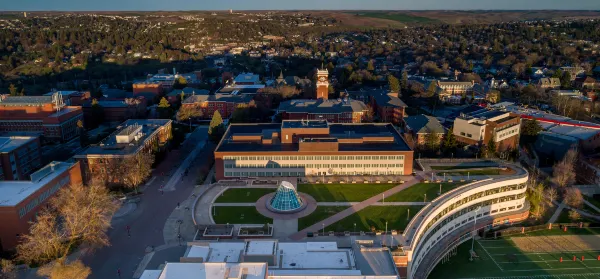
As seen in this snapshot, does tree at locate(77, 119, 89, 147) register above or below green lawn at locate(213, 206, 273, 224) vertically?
above

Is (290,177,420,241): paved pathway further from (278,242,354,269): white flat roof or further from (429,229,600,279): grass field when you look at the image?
(429,229,600,279): grass field

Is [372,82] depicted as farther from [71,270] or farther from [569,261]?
[71,270]

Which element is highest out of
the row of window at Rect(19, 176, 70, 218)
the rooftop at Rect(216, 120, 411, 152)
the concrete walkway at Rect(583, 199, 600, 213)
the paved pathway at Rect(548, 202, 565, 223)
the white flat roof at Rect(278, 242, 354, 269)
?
the rooftop at Rect(216, 120, 411, 152)

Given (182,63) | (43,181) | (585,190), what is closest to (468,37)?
(182,63)

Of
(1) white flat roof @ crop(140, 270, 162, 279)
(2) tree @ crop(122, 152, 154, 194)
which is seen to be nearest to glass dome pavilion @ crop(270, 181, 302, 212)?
(1) white flat roof @ crop(140, 270, 162, 279)

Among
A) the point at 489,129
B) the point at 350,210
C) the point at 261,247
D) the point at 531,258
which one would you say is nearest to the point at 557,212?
the point at 531,258

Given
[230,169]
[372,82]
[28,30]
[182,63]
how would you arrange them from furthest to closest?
[28,30]
[182,63]
[372,82]
[230,169]

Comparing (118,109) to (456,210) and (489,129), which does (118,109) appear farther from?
(489,129)
